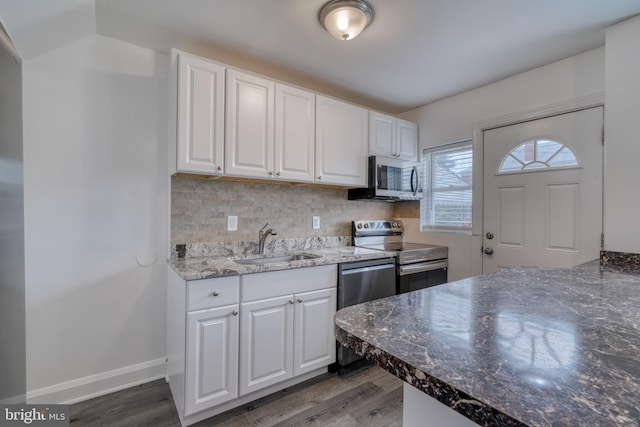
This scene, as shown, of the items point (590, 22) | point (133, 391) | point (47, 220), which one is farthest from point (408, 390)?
point (590, 22)

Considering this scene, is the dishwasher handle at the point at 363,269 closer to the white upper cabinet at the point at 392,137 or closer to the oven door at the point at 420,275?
the oven door at the point at 420,275

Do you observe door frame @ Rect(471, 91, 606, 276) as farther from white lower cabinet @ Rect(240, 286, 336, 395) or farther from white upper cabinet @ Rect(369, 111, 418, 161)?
white lower cabinet @ Rect(240, 286, 336, 395)

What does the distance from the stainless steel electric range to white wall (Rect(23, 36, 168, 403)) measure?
188cm

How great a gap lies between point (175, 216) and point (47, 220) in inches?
27.8

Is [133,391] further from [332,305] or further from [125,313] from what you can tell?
[332,305]

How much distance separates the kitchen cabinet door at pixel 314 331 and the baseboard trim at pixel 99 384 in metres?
1.05

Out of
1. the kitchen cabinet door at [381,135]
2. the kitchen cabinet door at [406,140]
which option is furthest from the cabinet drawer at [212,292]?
the kitchen cabinet door at [406,140]

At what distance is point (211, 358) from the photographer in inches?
66.0

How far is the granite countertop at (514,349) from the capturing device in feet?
1.41

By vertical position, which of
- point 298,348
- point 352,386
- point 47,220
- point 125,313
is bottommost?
point 352,386

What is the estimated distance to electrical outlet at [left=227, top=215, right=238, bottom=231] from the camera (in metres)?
2.33

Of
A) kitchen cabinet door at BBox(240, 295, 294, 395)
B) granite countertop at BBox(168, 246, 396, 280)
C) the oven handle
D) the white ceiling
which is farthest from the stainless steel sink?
the white ceiling

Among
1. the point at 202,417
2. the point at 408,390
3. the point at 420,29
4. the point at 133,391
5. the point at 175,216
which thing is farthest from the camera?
the point at 175,216

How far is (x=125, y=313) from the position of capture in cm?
203
